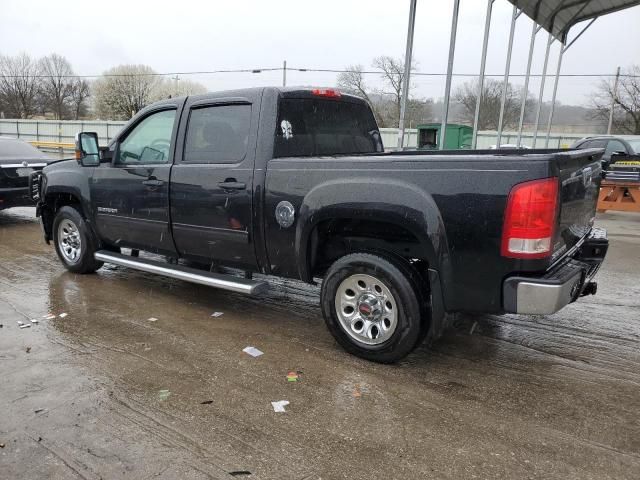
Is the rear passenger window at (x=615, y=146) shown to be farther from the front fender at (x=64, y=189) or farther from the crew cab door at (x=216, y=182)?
the front fender at (x=64, y=189)

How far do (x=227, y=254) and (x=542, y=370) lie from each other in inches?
104

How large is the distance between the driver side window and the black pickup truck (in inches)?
0.7

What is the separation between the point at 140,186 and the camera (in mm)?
5027

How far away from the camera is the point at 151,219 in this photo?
4.97 meters

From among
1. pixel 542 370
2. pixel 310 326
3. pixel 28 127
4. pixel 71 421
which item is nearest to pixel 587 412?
pixel 542 370

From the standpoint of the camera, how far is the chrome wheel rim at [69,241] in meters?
6.01

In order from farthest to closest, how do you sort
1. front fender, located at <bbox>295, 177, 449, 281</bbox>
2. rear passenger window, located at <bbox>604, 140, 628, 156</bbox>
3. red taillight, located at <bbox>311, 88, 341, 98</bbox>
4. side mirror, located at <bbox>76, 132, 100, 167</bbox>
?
rear passenger window, located at <bbox>604, 140, 628, 156</bbox>, side mirror, located at <bbox>76, 132, 100, 167</bbox>, red taillight, located at <bbox>311, 88, 341, 98</bbox>, front fender, located at <bbox>295, 177, 449, 281</bbox>

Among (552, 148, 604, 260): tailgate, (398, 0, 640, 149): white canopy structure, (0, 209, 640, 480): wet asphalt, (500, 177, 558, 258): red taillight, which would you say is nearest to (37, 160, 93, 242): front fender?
(0, 209, 640, 480): wet asphalt

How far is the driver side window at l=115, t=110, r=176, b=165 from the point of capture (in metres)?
4.95

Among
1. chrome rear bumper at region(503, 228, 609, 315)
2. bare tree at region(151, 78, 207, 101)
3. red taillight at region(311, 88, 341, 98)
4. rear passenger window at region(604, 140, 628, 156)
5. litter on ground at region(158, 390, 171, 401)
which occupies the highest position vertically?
bare tree at region(151, 78, 207, 101)

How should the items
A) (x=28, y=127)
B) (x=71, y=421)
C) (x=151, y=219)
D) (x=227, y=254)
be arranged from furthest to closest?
(x=28, y=127)
(x=151, y=219)
(x=227, y=254)
(x=71, y=421)

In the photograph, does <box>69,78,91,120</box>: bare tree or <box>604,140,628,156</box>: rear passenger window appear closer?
<box>604,140,628,156</box>: rear passenger window

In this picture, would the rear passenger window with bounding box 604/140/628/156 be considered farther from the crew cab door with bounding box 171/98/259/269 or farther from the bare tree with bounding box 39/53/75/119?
the bare tree with bounding box 39/53/75/119

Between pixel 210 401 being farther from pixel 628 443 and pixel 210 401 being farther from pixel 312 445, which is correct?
pixel 628 443
